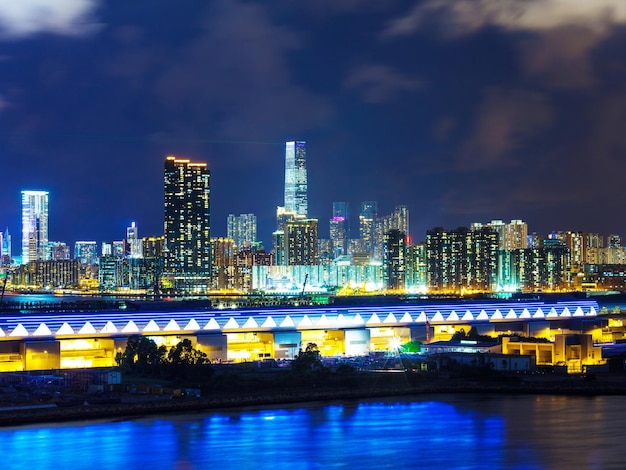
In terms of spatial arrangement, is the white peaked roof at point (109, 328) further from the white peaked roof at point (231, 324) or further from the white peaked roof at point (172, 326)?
the white peaked roof at point (231, 324)

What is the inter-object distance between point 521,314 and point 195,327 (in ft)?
48.3

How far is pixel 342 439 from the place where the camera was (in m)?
21.3

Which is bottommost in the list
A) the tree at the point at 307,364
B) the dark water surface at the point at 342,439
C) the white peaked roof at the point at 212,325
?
the dark water surface at the point at 342,439

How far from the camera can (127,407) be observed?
23734 millimetres

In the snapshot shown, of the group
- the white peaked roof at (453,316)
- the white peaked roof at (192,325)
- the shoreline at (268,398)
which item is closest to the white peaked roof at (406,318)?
the white peaked roof at (453,316)

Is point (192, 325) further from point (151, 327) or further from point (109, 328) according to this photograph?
point (109, 328)

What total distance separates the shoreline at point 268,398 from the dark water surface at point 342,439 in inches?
19.1

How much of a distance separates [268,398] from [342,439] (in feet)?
15.4

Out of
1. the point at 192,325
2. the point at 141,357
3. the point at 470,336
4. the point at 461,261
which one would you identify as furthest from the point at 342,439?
the point at 461,261

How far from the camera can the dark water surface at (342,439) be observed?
19.2 metres

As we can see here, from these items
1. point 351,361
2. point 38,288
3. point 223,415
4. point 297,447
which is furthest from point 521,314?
point 38,288

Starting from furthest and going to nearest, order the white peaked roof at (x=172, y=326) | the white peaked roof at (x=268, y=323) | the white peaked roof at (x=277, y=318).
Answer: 1. the white peaked roof at (x=268, y=323)
2. the white peaked roof at (x=172, y=326)
3. the white peaked roof at (x=277, y=318)

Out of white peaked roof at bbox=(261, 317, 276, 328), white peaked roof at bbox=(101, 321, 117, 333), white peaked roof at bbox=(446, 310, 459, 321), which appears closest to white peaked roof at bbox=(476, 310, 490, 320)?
white peaked roof at bbox=(446, 310, 459, 321)

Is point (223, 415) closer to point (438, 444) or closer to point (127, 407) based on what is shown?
point (127, 407)
